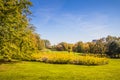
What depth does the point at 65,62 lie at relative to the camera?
1068 inches

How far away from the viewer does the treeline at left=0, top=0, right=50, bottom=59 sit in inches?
790

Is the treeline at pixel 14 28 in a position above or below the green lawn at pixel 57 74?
above

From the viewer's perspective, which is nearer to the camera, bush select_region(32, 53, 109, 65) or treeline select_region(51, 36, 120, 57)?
bush select_region(32, 53, 109, 65)

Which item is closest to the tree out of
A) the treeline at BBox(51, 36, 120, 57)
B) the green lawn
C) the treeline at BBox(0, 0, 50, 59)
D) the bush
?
the treeline at BBox(0, 0, 50, 59)

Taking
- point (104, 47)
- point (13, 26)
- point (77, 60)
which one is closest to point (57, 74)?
point (13, 26)

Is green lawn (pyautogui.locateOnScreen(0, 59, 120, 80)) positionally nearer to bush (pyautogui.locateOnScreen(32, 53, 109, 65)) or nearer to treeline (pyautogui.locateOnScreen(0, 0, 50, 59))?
treeline (pyautogui.locateOnScreen(0, 0, 50, 59))

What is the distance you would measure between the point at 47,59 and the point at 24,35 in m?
6.03

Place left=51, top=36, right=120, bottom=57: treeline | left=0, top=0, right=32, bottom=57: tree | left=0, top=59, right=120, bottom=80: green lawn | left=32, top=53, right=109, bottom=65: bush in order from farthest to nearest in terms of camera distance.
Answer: left=51, top=36, right=120, bottom=57: treeline, left=32, top=53, right=109, bottom=65: bush, left=0, top=0, right=32, bottom=57: tree, left=0, top=59, right=120, bottom=80: green lawn

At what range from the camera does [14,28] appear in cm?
2227

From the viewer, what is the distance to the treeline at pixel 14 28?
20078 mm

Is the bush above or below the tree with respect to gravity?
below

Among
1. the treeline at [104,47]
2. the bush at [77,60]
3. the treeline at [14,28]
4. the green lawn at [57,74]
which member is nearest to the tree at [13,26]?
the treeline at [14,28]

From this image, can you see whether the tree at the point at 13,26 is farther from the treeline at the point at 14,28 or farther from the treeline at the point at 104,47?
the treeline at the point at 104,47

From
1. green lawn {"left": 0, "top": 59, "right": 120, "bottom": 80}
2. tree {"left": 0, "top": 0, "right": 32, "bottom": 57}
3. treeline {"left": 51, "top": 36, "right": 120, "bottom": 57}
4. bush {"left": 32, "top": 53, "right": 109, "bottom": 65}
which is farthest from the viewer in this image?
treeline {"left": 51, "top": 36, "right": 120, "bottom": 57}
